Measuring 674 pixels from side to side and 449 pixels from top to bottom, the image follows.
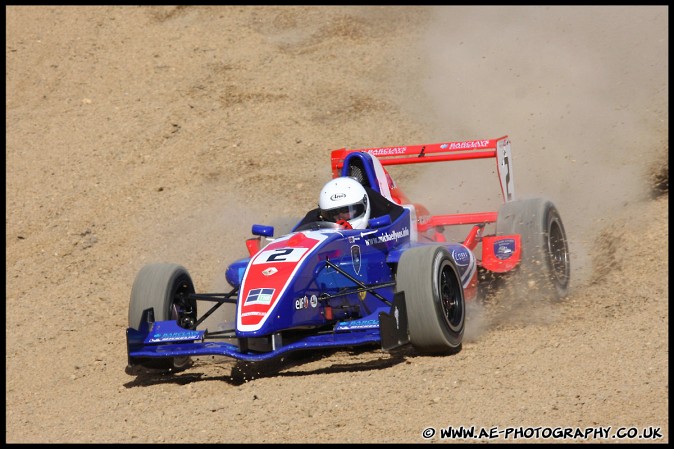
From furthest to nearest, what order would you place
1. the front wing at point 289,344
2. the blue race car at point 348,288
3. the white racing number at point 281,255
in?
1. the white racing number at point 281,255
2. the blue race car at point 348,288
3. the front wing at point 289,344

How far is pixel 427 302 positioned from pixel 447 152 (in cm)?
394

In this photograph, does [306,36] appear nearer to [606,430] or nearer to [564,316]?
[564,316]

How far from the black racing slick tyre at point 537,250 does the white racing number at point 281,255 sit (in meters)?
3.19

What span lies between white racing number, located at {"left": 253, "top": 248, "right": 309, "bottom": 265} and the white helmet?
1.18 meters

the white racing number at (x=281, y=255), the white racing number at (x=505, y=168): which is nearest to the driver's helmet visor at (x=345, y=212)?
the white racing number at (x=281, y=255)

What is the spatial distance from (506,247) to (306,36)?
12.6 metres

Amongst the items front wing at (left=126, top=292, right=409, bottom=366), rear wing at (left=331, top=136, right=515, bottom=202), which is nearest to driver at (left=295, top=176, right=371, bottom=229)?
front wing at (left=126, top=292, right=409, bottom=366)

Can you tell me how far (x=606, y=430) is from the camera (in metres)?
6.37

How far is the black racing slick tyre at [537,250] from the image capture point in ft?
36.8

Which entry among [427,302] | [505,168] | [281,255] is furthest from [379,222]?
[505,168]

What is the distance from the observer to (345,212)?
33.9 ft

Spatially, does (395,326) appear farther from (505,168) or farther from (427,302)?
(505,168)

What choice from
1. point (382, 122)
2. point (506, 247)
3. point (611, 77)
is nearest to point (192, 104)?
point (382, 122)

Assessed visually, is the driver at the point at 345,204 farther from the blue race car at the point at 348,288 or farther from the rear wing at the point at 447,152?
the rear wing at the point at 447,152
